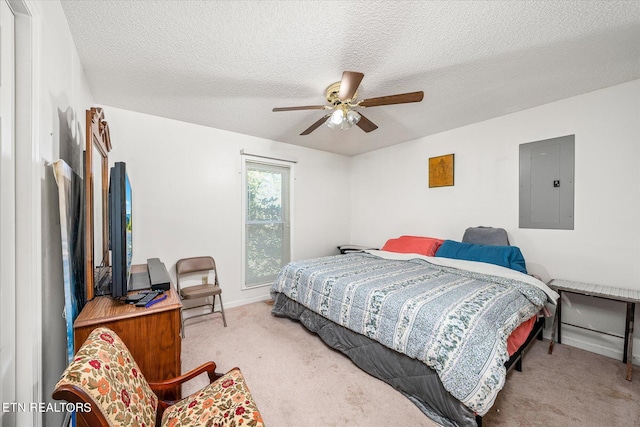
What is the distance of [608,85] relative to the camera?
2.25 m

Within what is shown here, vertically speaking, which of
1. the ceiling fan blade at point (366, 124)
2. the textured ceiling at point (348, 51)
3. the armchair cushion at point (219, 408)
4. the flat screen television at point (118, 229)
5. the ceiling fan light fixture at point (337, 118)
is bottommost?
the armchair cushion at point (219, 408)

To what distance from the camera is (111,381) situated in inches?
33.8

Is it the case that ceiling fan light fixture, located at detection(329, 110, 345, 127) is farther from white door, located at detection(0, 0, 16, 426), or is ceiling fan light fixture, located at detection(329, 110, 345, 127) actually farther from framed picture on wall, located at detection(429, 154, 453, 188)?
framed picture on wall, located at detection(429, 154, 453, 188)

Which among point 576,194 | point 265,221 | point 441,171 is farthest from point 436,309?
point 265,221

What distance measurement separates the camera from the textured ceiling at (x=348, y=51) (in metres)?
1.43

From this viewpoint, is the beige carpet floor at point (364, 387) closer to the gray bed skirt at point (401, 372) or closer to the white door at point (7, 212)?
the gray bed skirt at point (401, 372)

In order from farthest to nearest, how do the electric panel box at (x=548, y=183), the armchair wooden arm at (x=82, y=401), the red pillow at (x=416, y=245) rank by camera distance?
the red pillow at (x=416, y=245) → the electric panel box at (x=548, y=183) → the armchair wooden arm at (x=82, y=401)

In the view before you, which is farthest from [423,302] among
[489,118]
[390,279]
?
[489,118]

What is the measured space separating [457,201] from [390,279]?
1766 mm

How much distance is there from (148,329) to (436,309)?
164 centimetres

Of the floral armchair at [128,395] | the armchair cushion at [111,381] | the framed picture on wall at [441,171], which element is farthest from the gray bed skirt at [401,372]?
the framed picture on wall at [441,171]

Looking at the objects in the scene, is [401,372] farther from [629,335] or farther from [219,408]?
[629,335]

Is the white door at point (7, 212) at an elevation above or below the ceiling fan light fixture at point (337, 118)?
below

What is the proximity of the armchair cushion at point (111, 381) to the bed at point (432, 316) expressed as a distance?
1420 millimetres
